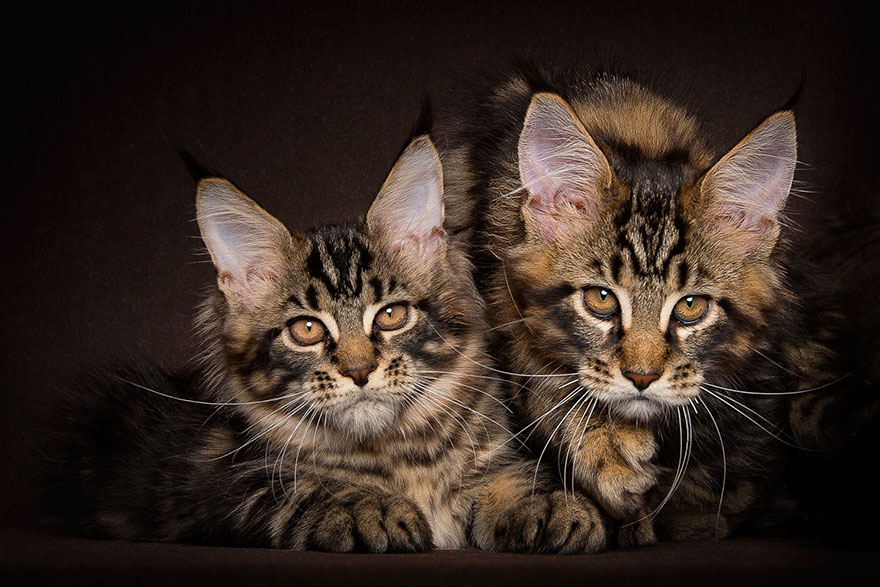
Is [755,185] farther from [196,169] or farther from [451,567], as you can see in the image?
[196,169]

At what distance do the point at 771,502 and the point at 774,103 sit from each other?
131cm

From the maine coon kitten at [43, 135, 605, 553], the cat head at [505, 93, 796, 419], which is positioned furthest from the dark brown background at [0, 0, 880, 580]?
the cat head at [505, 93, 796, 419]

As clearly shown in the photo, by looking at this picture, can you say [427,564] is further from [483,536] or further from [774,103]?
[774,103]

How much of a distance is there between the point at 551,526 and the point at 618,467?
243mm

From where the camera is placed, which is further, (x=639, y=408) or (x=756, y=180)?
(x=756, y=180)

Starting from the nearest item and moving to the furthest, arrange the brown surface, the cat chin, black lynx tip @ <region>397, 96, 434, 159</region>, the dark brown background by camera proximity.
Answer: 1. the brown surface
2. the cat chin
3. black lynx tip @ <region>397, 96, 434, 159</region>
4. the dark brown background

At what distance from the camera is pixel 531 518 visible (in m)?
2.12

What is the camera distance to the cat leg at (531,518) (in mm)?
2064

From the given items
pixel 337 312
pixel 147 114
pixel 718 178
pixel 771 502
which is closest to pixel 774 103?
pixel 718 178

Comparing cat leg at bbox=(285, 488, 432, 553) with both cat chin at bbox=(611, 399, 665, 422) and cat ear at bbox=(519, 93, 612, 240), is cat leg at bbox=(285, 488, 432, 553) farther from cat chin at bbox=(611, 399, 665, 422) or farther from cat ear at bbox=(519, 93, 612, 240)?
cat ear at bbox=(519, 93, 612, 240)

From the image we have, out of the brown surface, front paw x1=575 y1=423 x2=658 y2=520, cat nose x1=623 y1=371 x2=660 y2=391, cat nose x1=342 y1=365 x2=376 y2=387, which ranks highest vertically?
cat nose x1=623 y1=371 x2=660 y2=391

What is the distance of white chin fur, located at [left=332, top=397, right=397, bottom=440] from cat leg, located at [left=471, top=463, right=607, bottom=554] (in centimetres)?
28

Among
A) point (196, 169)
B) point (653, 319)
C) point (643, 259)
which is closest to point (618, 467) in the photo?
point (653, 319)

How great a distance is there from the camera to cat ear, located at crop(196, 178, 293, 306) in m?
2.25
